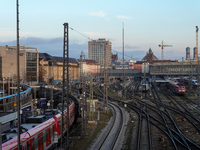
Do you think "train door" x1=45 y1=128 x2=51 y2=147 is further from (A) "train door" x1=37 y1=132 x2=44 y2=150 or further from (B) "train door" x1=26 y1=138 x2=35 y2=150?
(B) "train door" x1=26 y1=138 x2=35 y2=150

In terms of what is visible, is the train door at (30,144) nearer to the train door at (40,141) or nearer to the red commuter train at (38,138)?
the red commuter train at (38,138)

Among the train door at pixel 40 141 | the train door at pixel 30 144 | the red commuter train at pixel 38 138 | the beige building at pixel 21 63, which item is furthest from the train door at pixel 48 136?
the beige building at pixel 21 63

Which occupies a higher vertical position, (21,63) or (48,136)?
(21,63)

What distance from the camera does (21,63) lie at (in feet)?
239

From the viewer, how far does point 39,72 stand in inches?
2980

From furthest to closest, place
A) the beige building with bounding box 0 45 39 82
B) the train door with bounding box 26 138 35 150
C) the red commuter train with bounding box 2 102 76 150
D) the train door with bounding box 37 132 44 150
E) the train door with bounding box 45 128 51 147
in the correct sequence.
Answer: the beige building with bounding box 0 45 39 82
the train door with bounding box 45 128 51 147
the train door with bounding box 37 132 44 150
the train door with bounding box 26 138 35 150
the red commuter train with bounding box 2 102 76 150

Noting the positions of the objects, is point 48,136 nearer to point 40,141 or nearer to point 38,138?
point 40,141

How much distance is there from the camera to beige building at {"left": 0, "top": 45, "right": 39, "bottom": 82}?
70.8 metres

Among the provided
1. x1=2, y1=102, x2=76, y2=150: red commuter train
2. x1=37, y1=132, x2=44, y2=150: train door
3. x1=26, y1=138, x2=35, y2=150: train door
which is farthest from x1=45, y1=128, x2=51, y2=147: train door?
x1=26, y1=138, x2=35, y2=150: train door

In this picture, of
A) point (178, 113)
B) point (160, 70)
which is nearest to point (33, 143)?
point (178, 113)

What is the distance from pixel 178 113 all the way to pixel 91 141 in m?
16.2

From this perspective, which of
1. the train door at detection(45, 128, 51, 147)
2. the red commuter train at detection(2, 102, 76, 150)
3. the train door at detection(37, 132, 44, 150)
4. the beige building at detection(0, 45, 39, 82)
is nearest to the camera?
the red commuter train at detection(2, 102, 76, 150)

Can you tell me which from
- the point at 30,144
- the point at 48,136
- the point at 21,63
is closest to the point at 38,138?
the point at 30,144

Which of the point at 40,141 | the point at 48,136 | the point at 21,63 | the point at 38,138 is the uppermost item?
the point at 21,63
